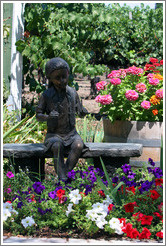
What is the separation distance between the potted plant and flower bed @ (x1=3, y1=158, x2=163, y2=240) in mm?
1589

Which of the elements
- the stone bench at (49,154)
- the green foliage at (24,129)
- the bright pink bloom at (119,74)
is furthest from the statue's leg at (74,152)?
the bright pink bloom at (119,74)

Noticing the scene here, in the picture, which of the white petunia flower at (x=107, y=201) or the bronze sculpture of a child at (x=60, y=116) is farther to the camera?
the bronze sculpture of a child at (x=60, y=116)

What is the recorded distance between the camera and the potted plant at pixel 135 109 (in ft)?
14.3

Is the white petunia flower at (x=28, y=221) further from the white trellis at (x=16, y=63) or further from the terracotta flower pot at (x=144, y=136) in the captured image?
Result: the white trellis at (x=16, y=63)

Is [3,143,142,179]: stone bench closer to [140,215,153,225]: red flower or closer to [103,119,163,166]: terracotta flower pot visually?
[103,119,163,166]: terracotta flower pot

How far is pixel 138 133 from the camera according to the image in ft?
14.4

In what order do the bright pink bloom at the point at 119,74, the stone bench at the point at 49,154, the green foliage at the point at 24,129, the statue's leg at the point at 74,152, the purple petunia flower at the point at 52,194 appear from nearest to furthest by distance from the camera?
the purple petunia flower at the point at 52,194, the statue's leg at the point at 74,152, the stone bench at the point at 49,154, the bright pink bloom at the point at 119,74, the green foliage at the point at 24,129

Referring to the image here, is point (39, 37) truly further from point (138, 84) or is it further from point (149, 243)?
point (149, 243)

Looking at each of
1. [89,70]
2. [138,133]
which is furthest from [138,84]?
[89,70]

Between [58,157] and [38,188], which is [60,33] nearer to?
[58,157]

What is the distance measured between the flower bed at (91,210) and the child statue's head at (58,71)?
976 millimetres

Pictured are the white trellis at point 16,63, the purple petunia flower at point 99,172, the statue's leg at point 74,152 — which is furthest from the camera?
the white trellis at point 16,63

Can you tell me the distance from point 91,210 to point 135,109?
7.47 ft

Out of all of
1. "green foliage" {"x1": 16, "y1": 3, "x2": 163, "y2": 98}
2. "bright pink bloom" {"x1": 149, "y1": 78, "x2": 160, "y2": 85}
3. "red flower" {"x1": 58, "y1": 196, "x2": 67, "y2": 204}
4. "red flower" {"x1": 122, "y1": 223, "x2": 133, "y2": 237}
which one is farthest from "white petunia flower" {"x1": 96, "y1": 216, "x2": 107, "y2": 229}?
"green foliage" {"x1": 16, "y1": 3, "x2": 163, "y2": 98}
